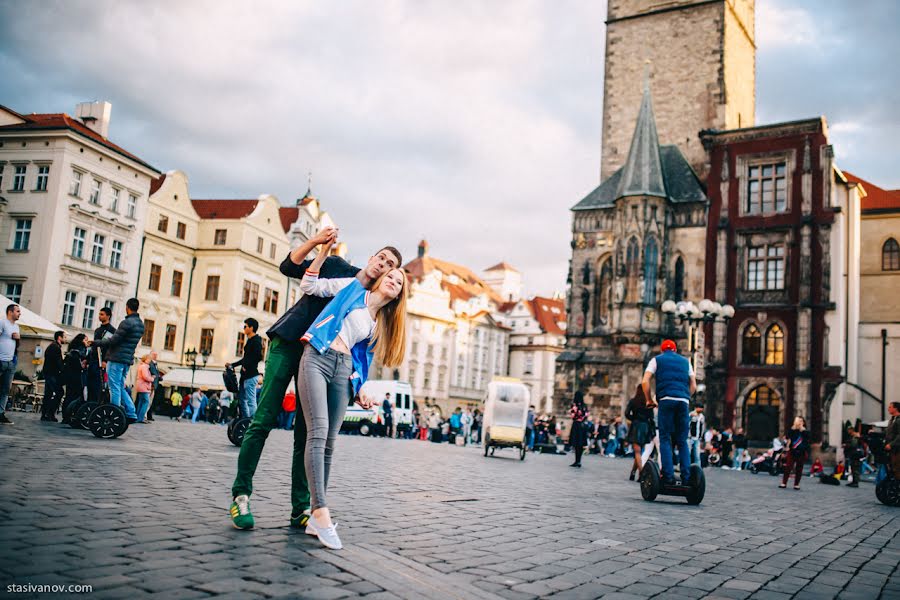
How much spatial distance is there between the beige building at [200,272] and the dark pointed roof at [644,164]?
2499cm

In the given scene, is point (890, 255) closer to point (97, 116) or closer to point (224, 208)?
point (224, 208)

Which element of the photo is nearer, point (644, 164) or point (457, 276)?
point (644, 164)

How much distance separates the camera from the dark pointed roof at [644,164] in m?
39.6

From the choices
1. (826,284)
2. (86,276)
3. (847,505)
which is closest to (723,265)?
(826,284)

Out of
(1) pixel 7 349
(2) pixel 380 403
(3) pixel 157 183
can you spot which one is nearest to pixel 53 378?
(1) pixel 7 349

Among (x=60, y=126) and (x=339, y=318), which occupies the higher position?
(x=60, y=126)

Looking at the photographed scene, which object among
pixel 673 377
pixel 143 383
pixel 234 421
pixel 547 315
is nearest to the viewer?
pixel 673 377

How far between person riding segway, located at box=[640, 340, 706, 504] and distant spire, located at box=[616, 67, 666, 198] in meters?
30.6

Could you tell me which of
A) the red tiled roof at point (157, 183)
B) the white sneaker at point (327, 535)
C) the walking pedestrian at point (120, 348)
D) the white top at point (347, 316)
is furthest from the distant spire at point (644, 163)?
the white sneaker at point (327, 535)

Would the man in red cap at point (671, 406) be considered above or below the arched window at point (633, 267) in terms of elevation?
below

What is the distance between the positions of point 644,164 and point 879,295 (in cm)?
1654

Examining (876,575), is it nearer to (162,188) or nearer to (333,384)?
(333,384)

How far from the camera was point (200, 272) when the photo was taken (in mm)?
50875

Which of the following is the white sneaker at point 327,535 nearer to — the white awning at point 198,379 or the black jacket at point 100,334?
the black jacket at point 100,334
